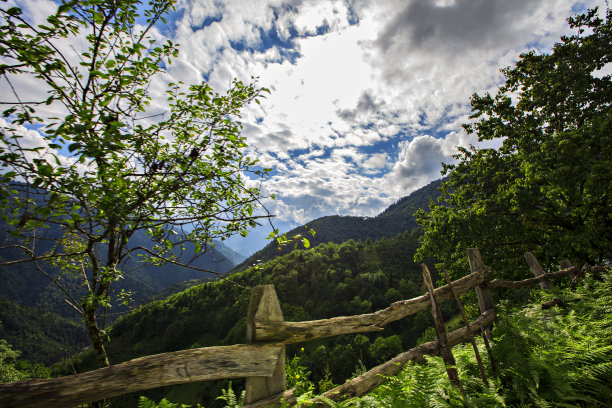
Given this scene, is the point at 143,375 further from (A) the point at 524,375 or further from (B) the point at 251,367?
(A) the point at 524,375

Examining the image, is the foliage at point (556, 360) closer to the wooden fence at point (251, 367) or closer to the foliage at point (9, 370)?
the wooden fence at point (251, 367)

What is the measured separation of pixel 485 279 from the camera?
4.63 m

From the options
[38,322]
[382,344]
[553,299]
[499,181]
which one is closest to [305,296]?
[382,344]

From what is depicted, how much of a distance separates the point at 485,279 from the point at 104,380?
543 centimetres

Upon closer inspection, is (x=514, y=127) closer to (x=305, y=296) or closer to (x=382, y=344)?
(x=382, y=344)

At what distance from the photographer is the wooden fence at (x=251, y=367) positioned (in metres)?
1.68

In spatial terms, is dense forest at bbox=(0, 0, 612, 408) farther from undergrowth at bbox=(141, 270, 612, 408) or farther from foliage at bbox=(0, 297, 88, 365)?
foliage at bbox=(0, 297, 88, 365)

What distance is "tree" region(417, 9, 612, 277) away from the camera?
934 cm

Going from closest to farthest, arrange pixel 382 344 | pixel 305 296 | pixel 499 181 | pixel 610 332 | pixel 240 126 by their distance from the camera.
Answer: pixel 610 332, pixel 240 126, pixel 499 181, pixel 382 344, pixel 305 296

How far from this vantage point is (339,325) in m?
3.13

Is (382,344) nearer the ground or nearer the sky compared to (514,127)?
nearer the ground

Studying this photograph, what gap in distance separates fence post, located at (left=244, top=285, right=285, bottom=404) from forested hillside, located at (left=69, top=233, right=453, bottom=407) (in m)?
74.9

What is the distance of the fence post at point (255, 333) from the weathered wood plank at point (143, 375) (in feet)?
0.41

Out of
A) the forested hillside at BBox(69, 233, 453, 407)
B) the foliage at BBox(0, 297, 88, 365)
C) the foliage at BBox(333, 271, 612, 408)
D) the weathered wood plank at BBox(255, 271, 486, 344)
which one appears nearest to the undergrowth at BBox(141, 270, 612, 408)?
the foliage at BBox(333, 271, 612, 408)
